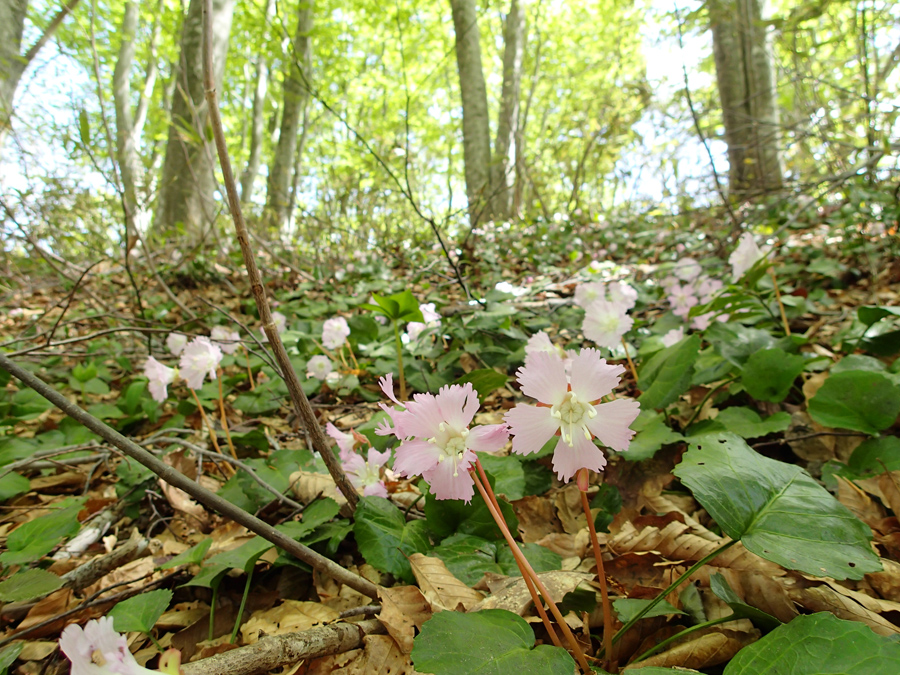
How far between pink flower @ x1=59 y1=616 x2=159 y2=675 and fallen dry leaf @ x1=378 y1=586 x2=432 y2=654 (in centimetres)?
46

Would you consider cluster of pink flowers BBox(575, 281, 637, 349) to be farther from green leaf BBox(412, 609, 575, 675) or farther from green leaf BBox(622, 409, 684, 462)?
green leaf BBox(412, 609, 575, 675)

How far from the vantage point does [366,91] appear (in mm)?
12266

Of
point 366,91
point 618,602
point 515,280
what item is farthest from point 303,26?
point 618,602

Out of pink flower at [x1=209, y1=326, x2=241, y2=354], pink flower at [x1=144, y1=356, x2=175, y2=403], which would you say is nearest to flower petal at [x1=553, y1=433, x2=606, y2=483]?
pink flower at [x1=144, y1=356, x2=175, y2=403]

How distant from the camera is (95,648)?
1.70 ft

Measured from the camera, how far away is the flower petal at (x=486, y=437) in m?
0.65

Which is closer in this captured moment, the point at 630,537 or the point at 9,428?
the point at 630,537

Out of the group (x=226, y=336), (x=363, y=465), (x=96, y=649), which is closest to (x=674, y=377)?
(x=363, y=465)

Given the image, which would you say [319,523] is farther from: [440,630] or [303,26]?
[303,26]

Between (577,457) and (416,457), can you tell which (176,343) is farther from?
(577,457)

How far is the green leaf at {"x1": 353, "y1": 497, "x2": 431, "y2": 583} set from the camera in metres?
0.99

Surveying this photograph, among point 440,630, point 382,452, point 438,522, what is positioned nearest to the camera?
point 440,630

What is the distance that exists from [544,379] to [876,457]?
987mm

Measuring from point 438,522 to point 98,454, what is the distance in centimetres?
141
